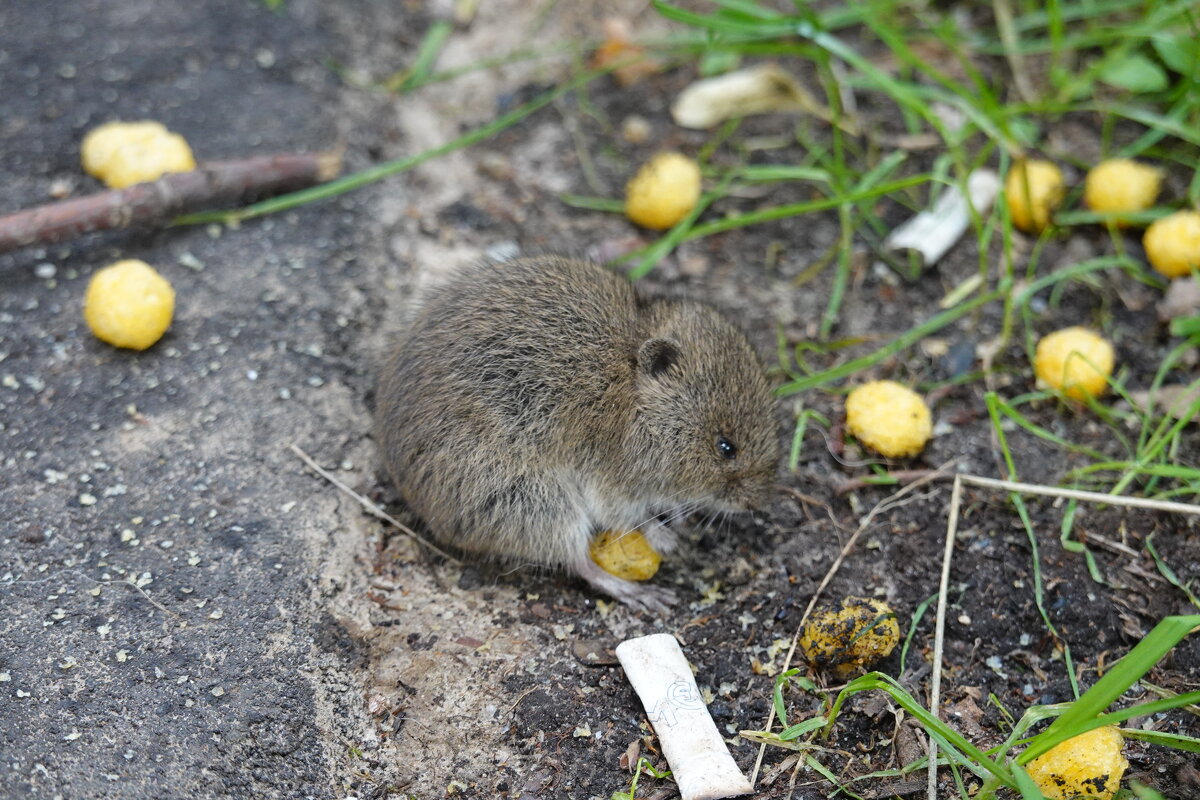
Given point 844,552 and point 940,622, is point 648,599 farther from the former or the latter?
point 940,622

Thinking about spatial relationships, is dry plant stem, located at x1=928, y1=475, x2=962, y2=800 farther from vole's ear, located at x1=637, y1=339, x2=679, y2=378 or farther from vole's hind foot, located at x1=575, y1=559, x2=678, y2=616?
vole's ear, located at x1=637, y1=339, x2=679, y2=378

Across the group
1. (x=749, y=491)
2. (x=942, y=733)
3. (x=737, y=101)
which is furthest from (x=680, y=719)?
(x=737, y=101)

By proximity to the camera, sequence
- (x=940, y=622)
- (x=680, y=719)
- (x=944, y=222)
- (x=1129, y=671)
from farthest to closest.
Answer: (x=944, y=222)
(x=940, y=622)
(x=680, y=719)
(x=1129, y=671)

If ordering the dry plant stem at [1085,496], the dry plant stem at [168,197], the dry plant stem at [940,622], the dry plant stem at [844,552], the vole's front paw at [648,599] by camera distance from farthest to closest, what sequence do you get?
the dry plant stem at [168,197]
the vole's front paw at [648,599]
the dry plant stem at [1085,496]
the dry plant stem at [844,552]
the dry plant stem at [940,622]

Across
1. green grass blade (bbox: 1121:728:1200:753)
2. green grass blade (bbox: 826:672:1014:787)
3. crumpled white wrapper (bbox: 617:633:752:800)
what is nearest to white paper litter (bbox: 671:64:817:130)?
crumpled white wrapper (bbox: 617:633:752:800)

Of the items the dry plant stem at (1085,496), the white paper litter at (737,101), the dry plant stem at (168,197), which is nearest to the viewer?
the dry plant stem at (1085,496)

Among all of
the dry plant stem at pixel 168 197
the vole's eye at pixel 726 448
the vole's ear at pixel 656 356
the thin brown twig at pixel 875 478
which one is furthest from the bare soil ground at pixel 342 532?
the vole's ear at pixel 656 356

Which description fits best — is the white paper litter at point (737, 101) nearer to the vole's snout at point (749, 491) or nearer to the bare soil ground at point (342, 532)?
the bare soil ground at point (342, 532)
